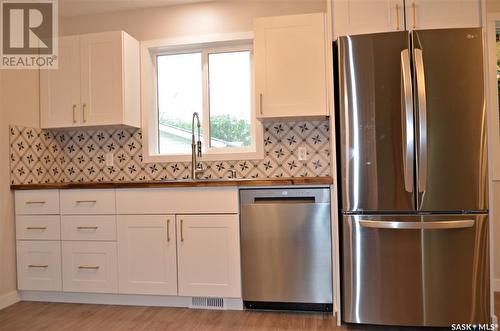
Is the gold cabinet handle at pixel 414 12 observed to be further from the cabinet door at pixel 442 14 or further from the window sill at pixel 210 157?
the window sill at pixel 210 157

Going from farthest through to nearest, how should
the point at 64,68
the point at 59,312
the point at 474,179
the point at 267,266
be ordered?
1. the point at 64,68
2. the point at 59,312
3. the point at 267,266
4. the point at 474,179

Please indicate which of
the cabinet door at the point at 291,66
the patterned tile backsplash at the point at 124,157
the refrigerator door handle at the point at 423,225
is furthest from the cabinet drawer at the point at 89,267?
the refrigerator door handle at the point at 423,225

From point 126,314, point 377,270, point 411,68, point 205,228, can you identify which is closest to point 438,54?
point 411,68

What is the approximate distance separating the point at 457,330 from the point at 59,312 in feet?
8.21

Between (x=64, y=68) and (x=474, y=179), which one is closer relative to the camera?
(x=474, y=179)

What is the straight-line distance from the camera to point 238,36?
297cm

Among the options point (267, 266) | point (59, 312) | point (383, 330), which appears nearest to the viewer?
point (383, 330)

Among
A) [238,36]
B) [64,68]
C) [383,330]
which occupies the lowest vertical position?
[383,330]

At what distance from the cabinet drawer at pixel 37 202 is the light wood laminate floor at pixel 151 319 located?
0.68 metres

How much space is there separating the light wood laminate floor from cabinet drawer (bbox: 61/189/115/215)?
0.68 m

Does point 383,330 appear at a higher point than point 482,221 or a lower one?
lower

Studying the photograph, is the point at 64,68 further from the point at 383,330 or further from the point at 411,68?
the point at 383,330

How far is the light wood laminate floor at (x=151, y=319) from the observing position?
212 centimetres

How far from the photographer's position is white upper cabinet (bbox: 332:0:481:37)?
2025 mm
